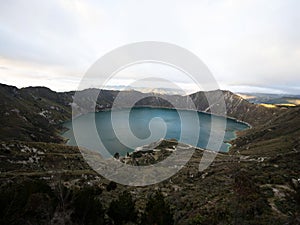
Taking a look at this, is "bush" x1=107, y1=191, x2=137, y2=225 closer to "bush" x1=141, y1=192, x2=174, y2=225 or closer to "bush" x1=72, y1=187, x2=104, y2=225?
"bush" x1=72, y1=187, x2=104, y2=225

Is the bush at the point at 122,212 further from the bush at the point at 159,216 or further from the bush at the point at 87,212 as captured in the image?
the bush at the point at 159,216

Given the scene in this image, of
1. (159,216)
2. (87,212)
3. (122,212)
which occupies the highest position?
(159,216)

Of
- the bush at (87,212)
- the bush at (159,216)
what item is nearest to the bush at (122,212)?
the bush at (87,212)

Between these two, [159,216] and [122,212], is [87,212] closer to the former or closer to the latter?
[122,212]

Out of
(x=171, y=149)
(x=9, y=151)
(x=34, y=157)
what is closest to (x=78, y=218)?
(x=34, y=157)

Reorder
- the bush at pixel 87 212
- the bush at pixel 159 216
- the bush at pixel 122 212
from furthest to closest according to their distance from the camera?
the bush at pixel 122 212
the bush at pixel 87 212
the bush at pixel 159 216

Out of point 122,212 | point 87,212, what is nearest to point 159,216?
point 122,212

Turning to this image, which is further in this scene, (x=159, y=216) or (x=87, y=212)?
(x=87, y=212)

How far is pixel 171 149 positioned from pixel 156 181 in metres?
50.8

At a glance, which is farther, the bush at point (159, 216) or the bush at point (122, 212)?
the bush at point (122, 212)

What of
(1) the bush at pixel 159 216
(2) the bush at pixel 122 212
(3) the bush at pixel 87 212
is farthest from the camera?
(2) the bush at pixel 122 212

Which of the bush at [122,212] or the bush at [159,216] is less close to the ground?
the bush at [159,216]

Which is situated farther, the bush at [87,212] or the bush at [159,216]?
the bush at [87,212]

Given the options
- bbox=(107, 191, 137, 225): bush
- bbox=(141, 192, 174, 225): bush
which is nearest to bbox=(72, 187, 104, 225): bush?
bbox=(107, 191, 137, 225): bush
